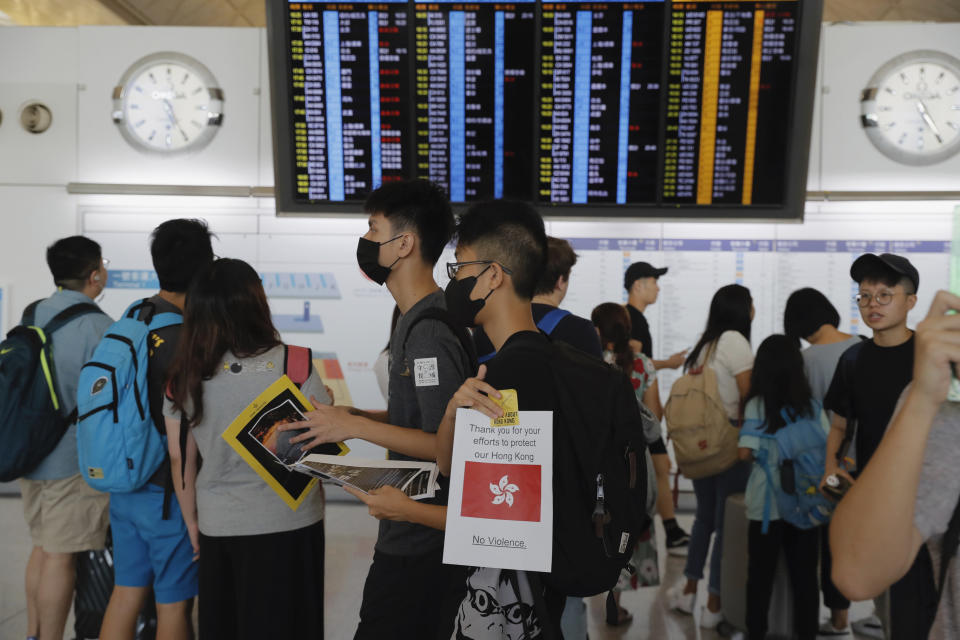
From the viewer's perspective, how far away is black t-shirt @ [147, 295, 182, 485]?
2.49 metres

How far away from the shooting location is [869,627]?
3.60 meters

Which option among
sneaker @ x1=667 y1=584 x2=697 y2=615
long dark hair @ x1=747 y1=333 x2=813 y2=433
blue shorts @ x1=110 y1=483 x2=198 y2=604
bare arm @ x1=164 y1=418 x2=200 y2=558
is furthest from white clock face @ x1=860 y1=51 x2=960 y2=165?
blue shorts @ x1=110 y1=483 x2=198 y2=604

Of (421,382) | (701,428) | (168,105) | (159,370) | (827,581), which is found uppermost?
(168,105)

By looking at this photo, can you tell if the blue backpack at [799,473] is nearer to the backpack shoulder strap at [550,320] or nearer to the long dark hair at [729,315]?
the long dark hair at [729,315]

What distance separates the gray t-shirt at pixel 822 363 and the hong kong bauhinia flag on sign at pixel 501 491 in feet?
8.08

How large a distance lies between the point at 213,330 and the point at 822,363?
8.71 ft

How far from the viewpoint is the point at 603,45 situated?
13.9ft

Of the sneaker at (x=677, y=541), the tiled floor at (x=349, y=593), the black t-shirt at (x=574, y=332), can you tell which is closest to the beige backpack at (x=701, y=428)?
the tiled floor at (x=349, y=593)

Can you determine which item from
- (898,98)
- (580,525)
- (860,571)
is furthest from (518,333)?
(898,98)

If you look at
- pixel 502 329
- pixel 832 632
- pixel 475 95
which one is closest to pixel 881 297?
pixel 832 632

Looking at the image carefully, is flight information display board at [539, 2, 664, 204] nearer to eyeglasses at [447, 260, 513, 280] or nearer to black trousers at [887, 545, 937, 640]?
eyeglasses at [447, 260, 513, 280]

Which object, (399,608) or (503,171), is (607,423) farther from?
(503,171)

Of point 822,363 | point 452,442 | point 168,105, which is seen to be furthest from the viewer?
point 168,105

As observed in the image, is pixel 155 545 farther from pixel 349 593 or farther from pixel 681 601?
pixel 681 601
